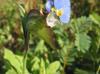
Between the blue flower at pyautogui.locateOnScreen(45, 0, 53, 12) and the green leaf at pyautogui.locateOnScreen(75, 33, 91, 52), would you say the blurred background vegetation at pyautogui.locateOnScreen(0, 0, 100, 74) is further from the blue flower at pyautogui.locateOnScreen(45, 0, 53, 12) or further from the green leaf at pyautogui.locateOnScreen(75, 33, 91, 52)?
the blue flower at pyautogui.locateOnScreen(45, 0, 53, 12)

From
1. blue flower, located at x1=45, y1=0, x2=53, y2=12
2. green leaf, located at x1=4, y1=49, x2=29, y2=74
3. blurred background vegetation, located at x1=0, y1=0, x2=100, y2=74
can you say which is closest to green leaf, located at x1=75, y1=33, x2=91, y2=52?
blurred background vegetation, located at x1=0, y1=0, x2=100, y2=74

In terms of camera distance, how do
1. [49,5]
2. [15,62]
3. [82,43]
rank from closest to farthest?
[49,5], [15,62], [82,43]

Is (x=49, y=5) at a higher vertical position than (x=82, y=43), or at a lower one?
higher

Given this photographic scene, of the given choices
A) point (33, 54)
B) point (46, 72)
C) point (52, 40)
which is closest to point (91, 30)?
point (33, 54)

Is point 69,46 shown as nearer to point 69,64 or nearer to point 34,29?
point 69,64

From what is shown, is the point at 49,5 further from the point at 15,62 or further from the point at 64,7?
the point at 15,62

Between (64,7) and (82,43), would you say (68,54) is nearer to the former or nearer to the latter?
(82,43)

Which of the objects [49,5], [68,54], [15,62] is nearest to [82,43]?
[68,54]

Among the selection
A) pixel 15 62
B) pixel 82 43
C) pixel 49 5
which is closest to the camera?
pixel 49 5

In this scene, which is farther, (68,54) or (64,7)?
(68,54)

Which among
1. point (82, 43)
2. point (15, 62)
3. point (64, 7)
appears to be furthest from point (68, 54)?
point (64, 7)

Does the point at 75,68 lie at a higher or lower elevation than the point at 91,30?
lower
